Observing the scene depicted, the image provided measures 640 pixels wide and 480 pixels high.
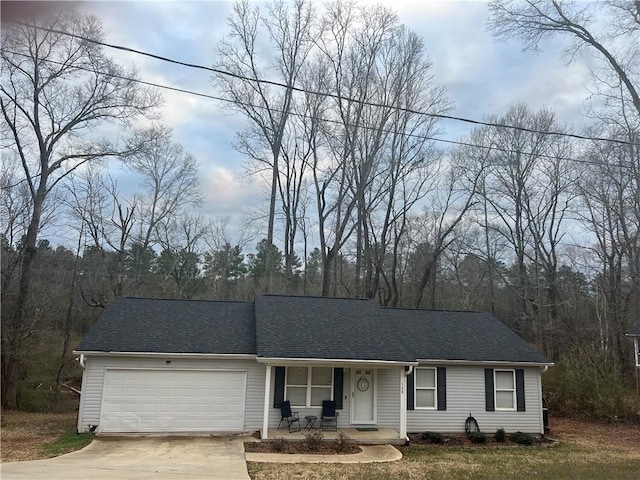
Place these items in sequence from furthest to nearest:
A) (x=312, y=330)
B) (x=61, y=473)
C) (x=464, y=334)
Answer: (x=464, y=334) < (x=312, y=330) < (x=61, y=473)

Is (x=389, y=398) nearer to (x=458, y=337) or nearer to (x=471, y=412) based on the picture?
(x=471, y=412)

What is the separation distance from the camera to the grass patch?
10477 mm

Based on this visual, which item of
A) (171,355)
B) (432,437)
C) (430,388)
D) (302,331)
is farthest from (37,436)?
(430,388)

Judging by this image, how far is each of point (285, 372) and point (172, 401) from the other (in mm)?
3103

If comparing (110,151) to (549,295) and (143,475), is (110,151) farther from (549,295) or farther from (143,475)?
(549,295)

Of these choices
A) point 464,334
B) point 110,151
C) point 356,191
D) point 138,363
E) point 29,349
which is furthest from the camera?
point 356,191

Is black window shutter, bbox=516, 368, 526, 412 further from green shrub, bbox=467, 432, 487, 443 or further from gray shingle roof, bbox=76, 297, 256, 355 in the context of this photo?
gray shingle roof, bbox=76, 297, 256, 355

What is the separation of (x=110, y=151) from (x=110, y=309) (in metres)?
8.39

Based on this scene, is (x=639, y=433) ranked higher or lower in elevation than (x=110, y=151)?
lower

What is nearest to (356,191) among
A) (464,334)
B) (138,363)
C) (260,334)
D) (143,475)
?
(464,334)

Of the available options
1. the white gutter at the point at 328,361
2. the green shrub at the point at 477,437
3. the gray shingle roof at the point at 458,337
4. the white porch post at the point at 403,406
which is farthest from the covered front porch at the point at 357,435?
the gray shingle roof at the point at 458,337

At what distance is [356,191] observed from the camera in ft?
88.1

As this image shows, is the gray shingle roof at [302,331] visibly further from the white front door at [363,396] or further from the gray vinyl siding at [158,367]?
the white front door at [363,396]

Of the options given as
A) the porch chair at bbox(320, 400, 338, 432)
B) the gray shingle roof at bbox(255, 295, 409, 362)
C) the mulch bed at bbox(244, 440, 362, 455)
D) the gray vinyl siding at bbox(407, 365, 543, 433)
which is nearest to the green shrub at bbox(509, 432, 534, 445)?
the gray vinyl siding at bbox(407, 365, 543, 433)
